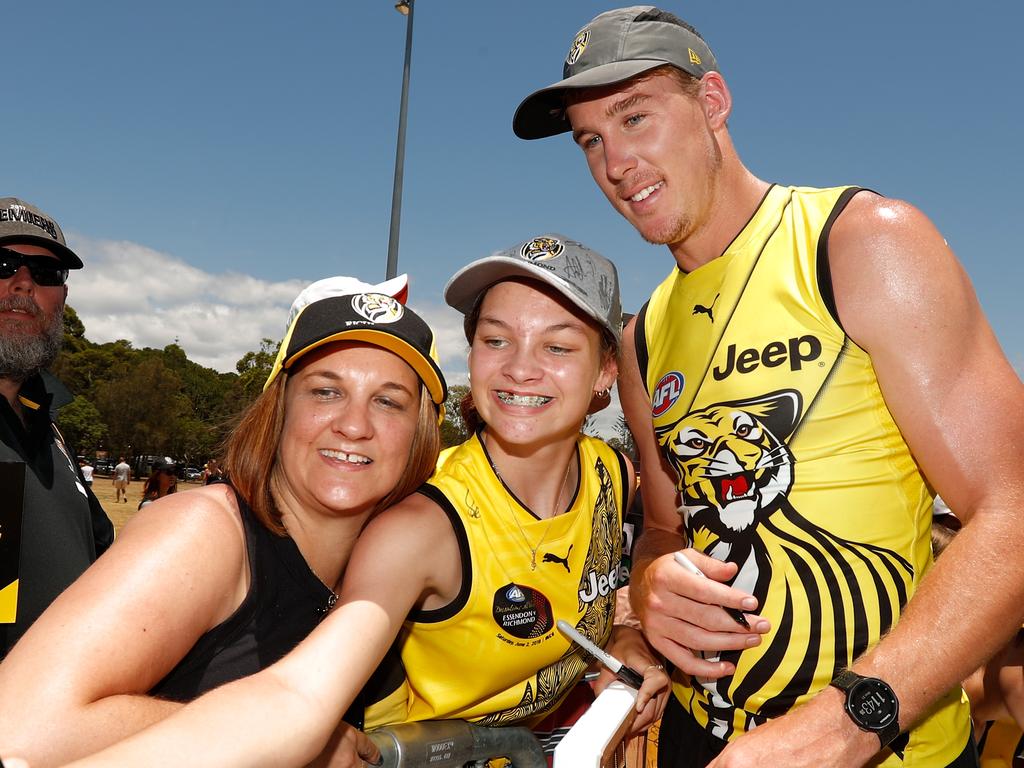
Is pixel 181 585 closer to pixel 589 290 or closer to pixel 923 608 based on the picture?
pixel 589 290

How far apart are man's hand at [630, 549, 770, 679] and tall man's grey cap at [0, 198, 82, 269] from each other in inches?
174

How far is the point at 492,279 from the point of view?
10.3 ft

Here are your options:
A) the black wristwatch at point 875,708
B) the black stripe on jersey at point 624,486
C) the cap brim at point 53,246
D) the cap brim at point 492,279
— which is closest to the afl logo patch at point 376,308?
the cap brim at point 492,279

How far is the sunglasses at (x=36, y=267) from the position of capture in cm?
471

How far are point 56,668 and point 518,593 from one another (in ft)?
4.92

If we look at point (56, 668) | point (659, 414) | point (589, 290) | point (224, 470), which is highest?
point (589, 290)

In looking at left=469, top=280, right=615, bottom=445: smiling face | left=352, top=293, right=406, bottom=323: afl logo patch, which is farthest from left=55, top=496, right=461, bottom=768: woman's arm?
left=352, top=293, right=406, bottom=323: afl logo patch

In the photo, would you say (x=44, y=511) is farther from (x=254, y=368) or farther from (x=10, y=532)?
(x=254, y=368)

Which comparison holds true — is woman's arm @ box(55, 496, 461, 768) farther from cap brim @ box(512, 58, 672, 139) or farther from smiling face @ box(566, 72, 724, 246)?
cap brim @ box(512, 58, 672, 139)

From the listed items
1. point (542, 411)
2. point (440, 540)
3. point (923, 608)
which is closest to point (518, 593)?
point (440, 540)

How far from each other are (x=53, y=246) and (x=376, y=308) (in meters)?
3.29

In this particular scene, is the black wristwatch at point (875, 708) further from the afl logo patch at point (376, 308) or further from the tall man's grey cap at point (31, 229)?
the tall man's grey cap at point (31, 229)

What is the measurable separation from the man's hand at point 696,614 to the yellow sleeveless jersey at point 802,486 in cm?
7

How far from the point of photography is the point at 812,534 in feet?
7.37
